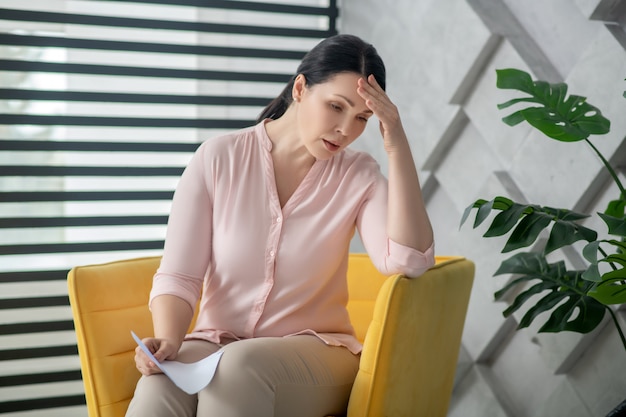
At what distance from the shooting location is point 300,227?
75.0 inches

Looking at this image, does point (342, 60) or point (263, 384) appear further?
point (342, 60)

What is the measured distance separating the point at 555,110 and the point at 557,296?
511mm

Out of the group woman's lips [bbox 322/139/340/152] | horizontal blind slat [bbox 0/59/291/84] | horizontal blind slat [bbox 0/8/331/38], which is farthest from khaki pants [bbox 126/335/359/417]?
horizontal blind slat [bbox 0/8/331/38]

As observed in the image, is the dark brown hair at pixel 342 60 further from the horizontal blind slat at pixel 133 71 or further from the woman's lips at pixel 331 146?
the horizontal blind slat at pixel 133 71

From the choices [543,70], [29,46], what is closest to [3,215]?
[29,46]

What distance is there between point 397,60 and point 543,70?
67 cm

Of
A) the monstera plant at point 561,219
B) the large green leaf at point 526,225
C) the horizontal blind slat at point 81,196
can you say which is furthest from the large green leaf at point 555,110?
the horizontal blind slat at point 81,196

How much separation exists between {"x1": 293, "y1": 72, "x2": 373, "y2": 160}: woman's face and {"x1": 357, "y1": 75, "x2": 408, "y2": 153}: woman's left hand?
31mm

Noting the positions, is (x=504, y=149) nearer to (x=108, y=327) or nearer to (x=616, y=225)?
(x=616, y=225)

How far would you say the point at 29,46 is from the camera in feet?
8.66

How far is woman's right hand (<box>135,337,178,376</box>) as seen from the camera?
163 centimetres

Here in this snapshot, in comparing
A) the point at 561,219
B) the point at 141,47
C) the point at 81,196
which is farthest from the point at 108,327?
the point at 141,47

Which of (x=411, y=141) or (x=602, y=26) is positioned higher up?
(x=602, y=26)

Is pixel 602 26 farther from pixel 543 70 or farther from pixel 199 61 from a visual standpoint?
pixel 199 61
